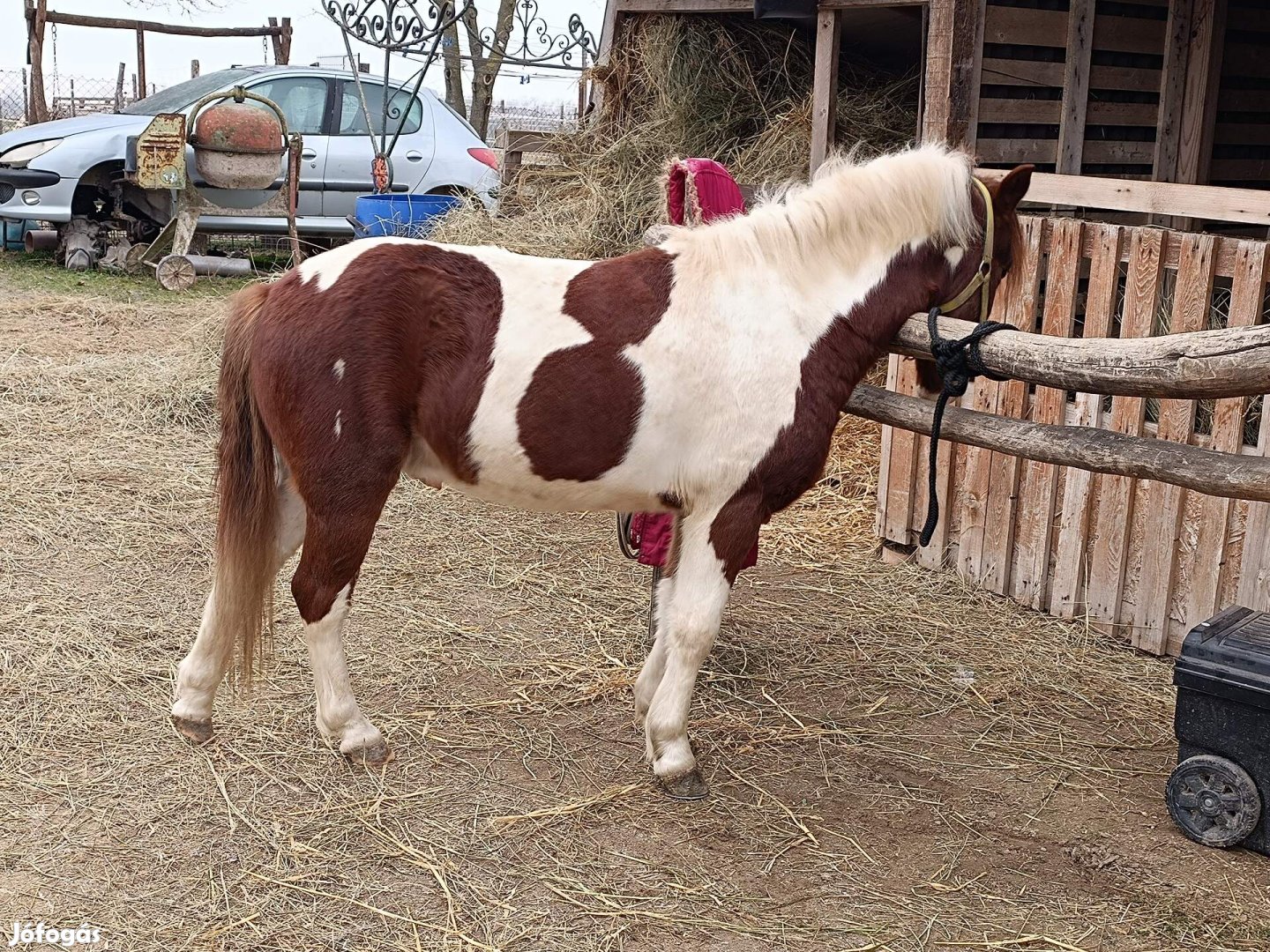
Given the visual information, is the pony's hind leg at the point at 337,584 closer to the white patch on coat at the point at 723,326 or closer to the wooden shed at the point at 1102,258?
the white patch on coat at the point at 723,326

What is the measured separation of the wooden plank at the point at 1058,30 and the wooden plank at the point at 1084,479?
1251 mm

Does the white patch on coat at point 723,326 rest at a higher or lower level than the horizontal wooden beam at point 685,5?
lower

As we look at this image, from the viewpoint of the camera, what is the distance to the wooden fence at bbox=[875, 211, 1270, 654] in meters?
3.96

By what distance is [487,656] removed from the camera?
13.5 feet

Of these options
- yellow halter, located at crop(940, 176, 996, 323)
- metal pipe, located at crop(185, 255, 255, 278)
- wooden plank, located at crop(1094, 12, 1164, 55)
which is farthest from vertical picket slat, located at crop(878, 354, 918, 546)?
metal pipe, located at crop(185, 255, 255, 278)

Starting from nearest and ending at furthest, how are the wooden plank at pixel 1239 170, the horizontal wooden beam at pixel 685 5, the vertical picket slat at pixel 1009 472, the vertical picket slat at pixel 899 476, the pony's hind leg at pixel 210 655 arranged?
the pony's hind leg at pixel 210 655 < the vertical picket slat at pixel 1009 472 < the vertical picket slat at pixel 899 476 < the horizontal wooden beam at pixel 685 5 < the wooden plank at pixel 1239 170

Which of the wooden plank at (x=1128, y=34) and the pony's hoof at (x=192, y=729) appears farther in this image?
the wooden plank at (x=1128, y=34)

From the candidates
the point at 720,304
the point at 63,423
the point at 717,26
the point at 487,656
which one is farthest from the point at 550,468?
the point at 717,26

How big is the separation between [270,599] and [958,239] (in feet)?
6.77

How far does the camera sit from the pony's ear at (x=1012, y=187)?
310 cm

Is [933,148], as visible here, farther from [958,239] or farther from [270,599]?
[270,599]

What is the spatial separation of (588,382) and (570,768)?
1.13m

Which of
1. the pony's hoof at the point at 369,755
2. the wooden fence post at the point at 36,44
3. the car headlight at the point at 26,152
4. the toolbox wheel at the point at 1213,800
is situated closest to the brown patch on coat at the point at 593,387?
the pony's hoof at the point at 369,755

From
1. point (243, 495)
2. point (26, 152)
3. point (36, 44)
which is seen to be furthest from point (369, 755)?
point (36, 44)
